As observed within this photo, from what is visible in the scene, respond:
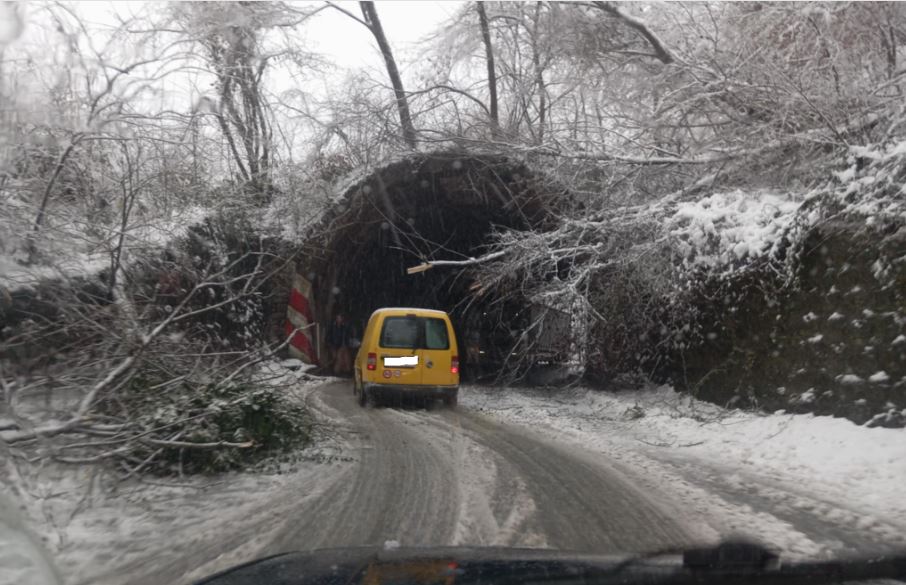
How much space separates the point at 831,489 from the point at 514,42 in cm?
1462

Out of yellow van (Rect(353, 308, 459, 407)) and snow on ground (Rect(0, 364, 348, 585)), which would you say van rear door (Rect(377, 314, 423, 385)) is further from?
snow on ground (Rect(0, 364, 348, 585))

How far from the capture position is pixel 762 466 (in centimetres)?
885

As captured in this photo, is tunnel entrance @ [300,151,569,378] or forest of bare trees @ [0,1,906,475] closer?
forest of bare trees @ [0,1,906,475]

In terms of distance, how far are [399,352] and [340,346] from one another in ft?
30.5

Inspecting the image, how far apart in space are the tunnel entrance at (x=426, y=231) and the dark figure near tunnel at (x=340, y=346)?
378 mm

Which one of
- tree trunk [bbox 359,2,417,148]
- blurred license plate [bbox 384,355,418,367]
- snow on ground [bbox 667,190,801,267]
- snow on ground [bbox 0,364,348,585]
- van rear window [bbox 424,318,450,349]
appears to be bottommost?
snow on ground [bbox 0,364,348,585]

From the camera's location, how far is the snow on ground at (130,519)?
202 inches

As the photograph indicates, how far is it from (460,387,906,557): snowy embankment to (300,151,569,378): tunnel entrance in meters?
4.67

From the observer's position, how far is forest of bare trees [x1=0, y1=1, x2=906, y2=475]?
24.8ft

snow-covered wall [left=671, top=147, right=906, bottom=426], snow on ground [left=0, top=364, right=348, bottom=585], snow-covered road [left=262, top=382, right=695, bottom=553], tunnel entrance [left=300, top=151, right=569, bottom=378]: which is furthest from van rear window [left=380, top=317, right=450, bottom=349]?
snow on ground [left=0, top=364, right=348, bottom=585]

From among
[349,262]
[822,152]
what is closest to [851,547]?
[822,152]

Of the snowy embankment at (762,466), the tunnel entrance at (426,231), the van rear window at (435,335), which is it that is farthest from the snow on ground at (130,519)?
the tunnel entrance at (426,231)

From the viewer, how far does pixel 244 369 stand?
8359mm

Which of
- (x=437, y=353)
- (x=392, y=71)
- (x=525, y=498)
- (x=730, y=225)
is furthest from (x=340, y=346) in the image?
(x=525, y=498)
